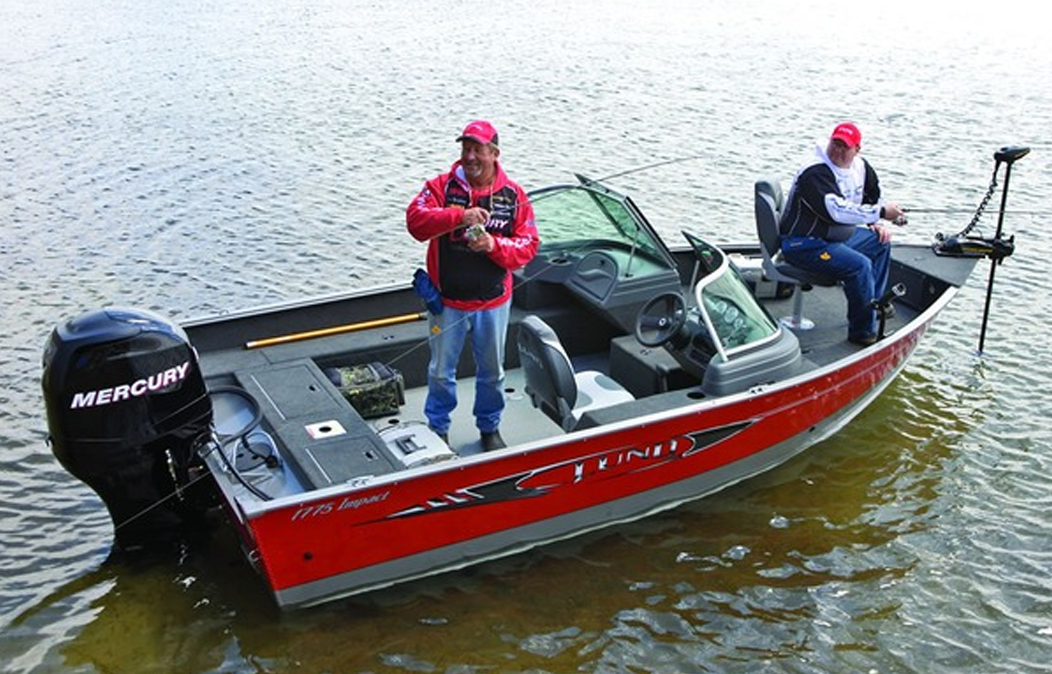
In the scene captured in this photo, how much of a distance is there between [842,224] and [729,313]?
129 centimetres

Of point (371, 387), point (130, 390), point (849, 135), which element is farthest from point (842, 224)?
point (130, 390)

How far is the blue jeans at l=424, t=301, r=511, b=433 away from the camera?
6.54 m

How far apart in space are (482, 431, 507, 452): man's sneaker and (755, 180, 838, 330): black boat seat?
8.03 ft

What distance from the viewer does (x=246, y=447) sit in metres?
6.12

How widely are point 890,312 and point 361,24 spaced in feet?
59.1

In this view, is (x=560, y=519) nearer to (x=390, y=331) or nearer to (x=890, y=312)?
(x=390, y=331)

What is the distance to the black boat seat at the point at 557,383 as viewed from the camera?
6633 mm

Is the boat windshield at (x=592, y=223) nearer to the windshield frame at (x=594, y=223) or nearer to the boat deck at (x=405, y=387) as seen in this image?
the windshield frame at (x=594, y=223)

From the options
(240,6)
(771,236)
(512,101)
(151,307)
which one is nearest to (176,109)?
(512,101)

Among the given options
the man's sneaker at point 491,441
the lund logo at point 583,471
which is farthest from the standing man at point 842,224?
the man's sneaker at point 491,441

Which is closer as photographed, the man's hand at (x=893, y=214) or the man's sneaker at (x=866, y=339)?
the man's sneaker at (x=866, y=339)

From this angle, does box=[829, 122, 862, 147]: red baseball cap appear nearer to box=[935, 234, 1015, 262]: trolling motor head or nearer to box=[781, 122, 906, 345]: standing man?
box=[781, 122, 906, 345]: standing man

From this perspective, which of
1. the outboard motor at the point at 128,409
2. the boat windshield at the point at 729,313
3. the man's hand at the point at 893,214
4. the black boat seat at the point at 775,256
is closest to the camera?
the outboard motor at the point at 128,409

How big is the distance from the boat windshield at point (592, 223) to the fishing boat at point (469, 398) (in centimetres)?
2
